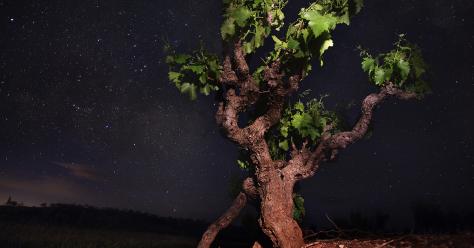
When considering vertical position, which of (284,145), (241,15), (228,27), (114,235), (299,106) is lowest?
(114,235)

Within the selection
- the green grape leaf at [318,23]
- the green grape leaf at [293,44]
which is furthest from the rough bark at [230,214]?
the green grape leaf at [318,23]

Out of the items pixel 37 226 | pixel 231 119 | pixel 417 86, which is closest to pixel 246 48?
pixel 231 119

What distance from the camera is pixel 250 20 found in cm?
848

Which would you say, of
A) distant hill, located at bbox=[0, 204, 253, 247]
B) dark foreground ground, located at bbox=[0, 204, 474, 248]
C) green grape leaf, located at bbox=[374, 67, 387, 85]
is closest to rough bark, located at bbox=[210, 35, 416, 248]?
green grape leaf, located at bbox=[374, 67, 387, 85]

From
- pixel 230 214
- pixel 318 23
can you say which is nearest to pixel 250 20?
pixel 318 23

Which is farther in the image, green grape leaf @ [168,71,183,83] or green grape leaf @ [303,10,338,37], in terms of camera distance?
green grape leaf @ [168,71,183,83]

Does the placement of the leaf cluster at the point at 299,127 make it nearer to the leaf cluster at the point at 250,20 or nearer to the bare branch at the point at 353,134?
the bare branch at the point at 353,134

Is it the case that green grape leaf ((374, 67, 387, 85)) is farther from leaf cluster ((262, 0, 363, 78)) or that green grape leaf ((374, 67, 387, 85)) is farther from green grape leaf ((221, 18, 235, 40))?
green grape leaf ((221, 18, 235, 40))

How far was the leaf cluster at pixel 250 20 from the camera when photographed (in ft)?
26.9

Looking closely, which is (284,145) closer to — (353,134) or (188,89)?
(353,134)

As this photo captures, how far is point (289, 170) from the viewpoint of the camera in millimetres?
10211

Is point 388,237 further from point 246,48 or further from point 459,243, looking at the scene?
point 246,48

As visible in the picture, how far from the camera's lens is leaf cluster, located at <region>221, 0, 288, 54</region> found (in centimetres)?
820

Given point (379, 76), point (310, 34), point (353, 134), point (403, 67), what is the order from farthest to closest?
point (353, 134)
point (379, 76)
point (403, 67)
point (310, 34)
